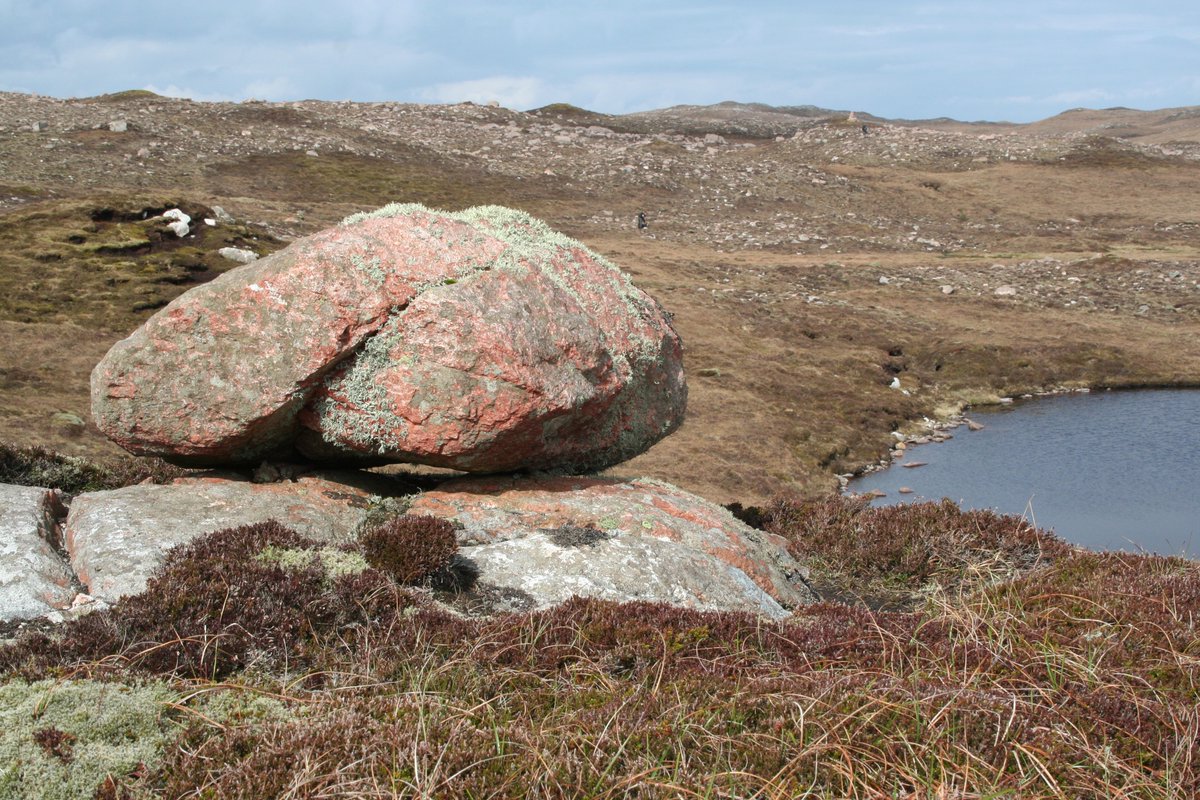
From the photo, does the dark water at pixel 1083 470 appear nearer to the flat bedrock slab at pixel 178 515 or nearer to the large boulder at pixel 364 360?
the large boulder at pixel 364 360

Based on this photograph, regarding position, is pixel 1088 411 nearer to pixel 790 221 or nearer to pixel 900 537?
pixel 900 537

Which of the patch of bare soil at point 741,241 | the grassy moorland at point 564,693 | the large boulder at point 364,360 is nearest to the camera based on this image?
the grassy moorland at point 564,693

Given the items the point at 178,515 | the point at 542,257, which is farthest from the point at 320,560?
the point at 542,257

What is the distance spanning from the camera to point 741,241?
51.2 metres

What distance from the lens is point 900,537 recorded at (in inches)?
499

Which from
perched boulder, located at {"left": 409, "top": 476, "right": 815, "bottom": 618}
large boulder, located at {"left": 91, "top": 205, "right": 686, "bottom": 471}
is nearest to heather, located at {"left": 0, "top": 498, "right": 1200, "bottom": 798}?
perched boulder, located at {"left": 409, "top": 476, "right": 815, "bottom": 618}

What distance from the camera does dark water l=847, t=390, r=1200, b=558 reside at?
841 inches

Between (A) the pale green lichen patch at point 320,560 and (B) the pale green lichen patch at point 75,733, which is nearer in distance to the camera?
(B) the pale green lichen patch at point 75,733

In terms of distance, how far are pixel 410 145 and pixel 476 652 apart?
5985 cm

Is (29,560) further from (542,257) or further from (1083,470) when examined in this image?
(1083,470)

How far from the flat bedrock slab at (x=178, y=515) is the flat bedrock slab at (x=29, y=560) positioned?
0.20m

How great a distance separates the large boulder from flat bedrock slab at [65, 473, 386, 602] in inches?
22.1

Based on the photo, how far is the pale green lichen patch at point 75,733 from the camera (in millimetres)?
5008

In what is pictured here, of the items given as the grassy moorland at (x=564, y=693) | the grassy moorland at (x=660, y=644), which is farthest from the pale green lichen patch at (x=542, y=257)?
the grassy moorland at (x=660, y=644)
